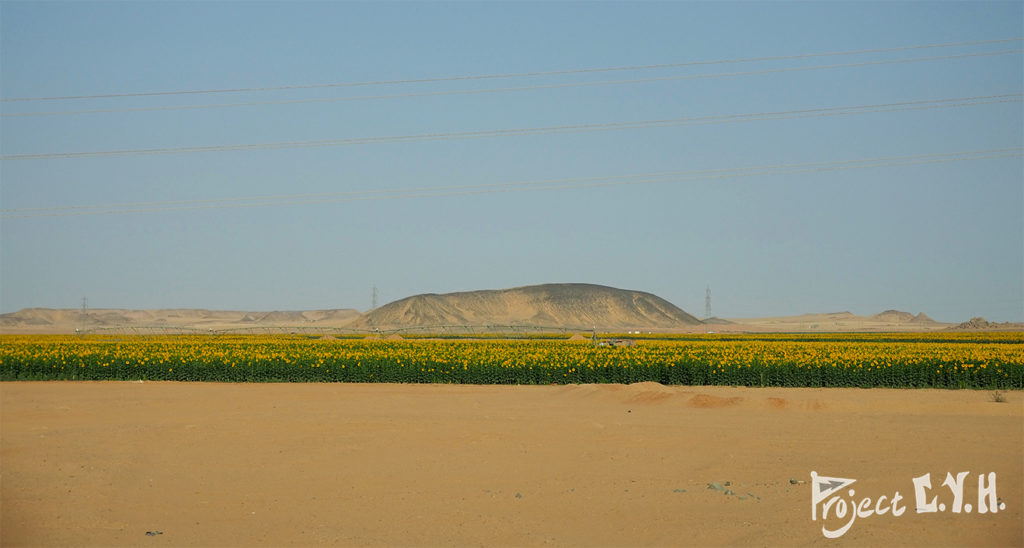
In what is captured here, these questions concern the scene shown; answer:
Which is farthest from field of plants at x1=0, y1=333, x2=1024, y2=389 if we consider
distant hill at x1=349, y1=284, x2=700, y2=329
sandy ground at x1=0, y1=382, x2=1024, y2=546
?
distant hill at x1=349, y1=284, x2=700, y2=329

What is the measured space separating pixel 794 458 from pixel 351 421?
9535 mm

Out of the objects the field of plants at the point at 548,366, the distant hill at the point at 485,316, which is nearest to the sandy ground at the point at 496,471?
the field of plants at the point at 548,366

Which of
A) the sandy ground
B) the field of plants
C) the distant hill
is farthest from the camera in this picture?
the distant hill

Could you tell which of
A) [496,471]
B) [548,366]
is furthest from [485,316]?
[496,471]

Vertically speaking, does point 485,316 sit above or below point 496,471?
above

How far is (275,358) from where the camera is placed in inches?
1438

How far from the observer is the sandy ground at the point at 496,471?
10.7 meters

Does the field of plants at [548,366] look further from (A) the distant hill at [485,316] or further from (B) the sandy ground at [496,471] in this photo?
(A) the distant hill at [485,316]

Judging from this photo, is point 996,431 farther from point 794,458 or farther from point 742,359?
point 742,359

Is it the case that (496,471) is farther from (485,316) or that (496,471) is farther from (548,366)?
(485,316)

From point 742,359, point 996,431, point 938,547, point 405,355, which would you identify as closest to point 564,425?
point 996,431

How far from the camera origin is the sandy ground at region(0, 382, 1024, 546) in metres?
10.7

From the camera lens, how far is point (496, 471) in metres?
14.3

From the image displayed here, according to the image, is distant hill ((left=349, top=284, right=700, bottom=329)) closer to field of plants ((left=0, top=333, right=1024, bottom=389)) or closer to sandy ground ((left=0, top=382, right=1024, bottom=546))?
field of plants ((left=0, top=333, right=1024, bottom=389))
